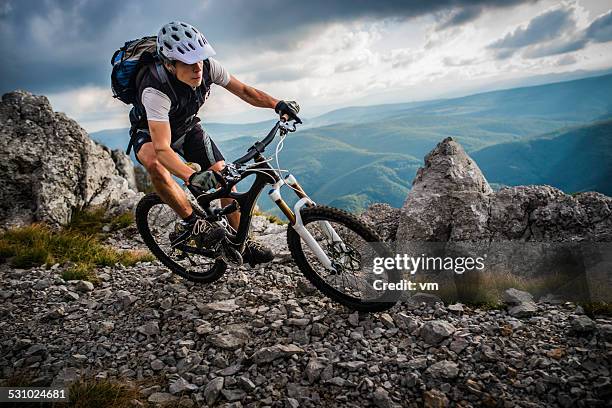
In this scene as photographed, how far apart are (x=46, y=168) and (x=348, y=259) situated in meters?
10.7

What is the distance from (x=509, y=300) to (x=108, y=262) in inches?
320

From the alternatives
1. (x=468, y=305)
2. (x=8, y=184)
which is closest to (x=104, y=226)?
(x=8, y=184)

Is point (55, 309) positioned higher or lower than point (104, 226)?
lower

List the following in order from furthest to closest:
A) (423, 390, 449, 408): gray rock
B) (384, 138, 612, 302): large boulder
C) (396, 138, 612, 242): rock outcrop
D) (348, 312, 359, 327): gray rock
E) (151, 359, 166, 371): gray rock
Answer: (396, 138, 612, 242): rock outcrop < (384, 138, 612, 302): large boulder < (348, 312, 359, 327): gray rock < (151, 359, 166, 371): gray rock < (423, 390, 449, 408): gray rock

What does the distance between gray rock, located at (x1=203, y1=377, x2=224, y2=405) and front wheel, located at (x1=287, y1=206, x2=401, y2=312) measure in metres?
1.97

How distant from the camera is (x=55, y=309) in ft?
20.7

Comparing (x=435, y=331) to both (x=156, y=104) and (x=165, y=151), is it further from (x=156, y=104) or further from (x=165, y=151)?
(x=156, y=104)

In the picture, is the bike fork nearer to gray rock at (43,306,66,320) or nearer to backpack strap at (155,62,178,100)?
backpack strap at (155,62,178,100)

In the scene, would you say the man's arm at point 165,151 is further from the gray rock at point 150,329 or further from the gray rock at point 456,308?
the gray rock at point 456,308

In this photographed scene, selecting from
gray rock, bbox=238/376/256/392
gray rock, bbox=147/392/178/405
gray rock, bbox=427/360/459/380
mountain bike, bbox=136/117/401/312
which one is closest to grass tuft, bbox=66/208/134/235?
mountain bike, bbox=136/117/401/312

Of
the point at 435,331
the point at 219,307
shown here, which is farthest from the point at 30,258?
the point at 435,331

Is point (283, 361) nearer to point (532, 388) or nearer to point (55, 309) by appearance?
point (532, 388)

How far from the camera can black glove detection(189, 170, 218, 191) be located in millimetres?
4824

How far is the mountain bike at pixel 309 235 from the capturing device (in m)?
5.14
